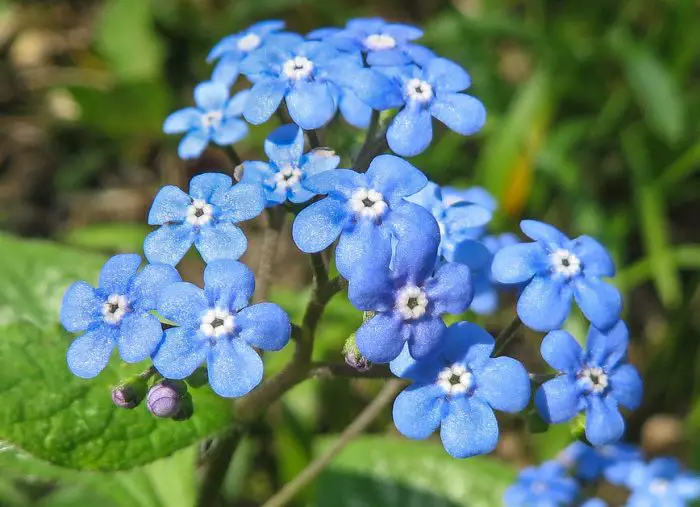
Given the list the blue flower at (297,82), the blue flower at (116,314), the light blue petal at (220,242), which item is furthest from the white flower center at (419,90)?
the blue flower at (116,314)

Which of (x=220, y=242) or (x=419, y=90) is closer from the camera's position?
(x=220, y=242)

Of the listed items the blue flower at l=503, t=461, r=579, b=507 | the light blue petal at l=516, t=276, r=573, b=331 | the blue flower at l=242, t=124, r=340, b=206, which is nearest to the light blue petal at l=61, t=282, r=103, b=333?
the blue flower at l=242, t=124, r=340, b=206

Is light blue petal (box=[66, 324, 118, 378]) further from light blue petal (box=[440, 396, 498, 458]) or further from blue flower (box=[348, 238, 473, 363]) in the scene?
light blue petal (box=[440, 396, 498, 458])

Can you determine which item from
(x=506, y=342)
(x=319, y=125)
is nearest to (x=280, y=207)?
(x=319, y=125)

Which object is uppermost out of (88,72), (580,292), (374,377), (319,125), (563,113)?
(319,125)

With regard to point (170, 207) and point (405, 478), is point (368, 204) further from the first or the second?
point (405, 478)

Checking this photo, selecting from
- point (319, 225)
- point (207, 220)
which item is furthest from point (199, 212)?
point (319, 225)

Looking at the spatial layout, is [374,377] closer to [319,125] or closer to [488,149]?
[319,125]
